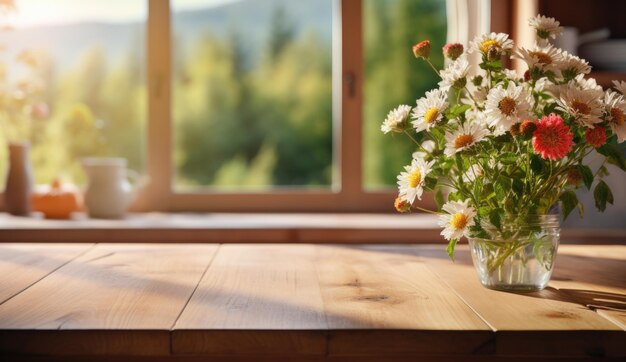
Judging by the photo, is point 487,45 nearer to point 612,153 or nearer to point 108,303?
point 612,153

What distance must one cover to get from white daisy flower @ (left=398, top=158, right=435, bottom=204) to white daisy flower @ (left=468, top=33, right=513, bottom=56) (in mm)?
193

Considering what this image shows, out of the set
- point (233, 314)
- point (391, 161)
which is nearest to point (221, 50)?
point (391, 161)

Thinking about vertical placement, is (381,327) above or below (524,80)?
A: below

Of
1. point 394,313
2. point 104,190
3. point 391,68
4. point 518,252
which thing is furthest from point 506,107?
point 391,68

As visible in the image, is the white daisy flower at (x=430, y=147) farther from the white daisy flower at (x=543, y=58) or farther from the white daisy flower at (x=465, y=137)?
the white daisy flower at (x=543, y=58)

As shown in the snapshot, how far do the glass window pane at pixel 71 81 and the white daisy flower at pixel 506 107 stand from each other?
7.34ft

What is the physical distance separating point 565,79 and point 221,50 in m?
2.29

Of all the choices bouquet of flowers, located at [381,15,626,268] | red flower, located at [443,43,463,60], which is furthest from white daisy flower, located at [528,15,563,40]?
red flower, located at [443,43,463,60]

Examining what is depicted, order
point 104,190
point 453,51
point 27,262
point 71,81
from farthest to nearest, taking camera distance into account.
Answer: point 71,81 → point 104,190 → point 27,262 → point 453,51

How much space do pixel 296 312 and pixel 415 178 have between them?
29 centimetres

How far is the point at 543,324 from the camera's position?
3.20 feet

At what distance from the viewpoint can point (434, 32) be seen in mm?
3197

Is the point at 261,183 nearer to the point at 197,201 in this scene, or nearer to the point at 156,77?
the point at 197,201

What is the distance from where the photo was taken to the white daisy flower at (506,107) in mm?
1084
